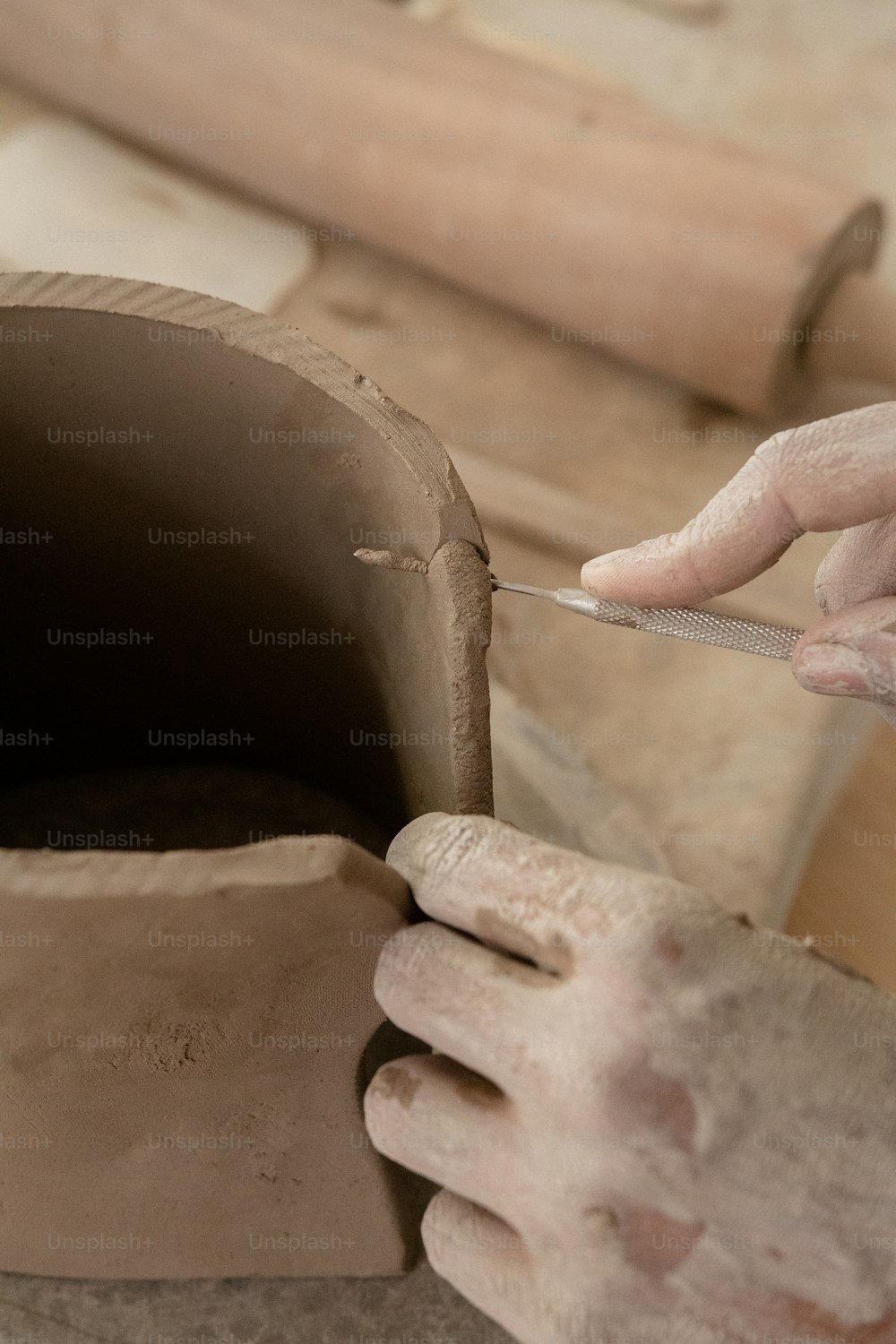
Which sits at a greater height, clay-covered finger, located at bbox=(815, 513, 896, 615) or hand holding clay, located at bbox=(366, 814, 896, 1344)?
clay-covered finger, located at bbox=(815, 513, 896, 615)

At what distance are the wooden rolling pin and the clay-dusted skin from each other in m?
2.13

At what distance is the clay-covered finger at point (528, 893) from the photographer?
38.1 inches

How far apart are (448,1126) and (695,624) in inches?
22.1

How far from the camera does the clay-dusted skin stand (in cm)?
87

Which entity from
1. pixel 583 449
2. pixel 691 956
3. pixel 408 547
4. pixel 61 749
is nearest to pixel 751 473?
pixel 408 547

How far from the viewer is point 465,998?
0.98 metres

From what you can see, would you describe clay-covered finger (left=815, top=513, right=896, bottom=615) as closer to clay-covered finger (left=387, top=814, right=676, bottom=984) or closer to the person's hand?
the person's hand

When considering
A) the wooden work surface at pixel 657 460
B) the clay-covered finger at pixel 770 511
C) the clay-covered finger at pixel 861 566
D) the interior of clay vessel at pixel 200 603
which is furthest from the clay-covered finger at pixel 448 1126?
the wooden work surface at pixel 657 460

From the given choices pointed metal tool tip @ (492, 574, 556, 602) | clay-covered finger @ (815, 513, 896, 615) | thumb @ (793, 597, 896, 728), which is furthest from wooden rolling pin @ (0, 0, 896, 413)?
thumb @ (793, 597, 896, 728)

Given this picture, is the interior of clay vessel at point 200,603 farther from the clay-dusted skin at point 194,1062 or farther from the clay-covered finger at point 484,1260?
the clay-covered finger at point 484,1260

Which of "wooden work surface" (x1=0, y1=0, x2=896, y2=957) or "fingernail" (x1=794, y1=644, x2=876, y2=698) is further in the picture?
"wooden work surface" (x1=0, y1=0, x2=896, y2=957)

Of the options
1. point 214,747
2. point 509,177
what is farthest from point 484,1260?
point 509,177

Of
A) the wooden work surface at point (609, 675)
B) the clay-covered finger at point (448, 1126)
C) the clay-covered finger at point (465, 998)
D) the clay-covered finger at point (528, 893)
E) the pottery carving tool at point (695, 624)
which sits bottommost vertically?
the wooden work surface at point (609, 675)

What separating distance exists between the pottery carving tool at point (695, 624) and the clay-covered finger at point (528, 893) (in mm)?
305
